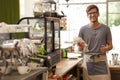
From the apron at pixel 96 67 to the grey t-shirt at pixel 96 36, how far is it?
0.12m

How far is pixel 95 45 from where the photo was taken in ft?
12.5

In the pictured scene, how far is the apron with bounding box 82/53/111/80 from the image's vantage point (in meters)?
3.86

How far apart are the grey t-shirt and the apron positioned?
0.12m

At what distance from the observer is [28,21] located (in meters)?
3.04

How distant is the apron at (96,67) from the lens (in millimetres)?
3855

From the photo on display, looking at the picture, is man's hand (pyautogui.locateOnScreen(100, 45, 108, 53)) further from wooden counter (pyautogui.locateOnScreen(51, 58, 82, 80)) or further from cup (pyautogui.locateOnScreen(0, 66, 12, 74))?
cup (pyautogui.locateOnScreen(0, 66, 12, 74))

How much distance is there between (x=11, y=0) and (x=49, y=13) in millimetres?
548

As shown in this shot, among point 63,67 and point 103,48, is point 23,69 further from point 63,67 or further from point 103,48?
point 103,48

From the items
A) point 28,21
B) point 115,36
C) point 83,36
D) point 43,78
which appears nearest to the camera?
point 43,78

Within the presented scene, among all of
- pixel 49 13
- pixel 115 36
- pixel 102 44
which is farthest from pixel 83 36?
pixel 115 36

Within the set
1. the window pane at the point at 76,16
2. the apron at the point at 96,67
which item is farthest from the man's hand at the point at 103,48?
the window pane at the point at 76,16

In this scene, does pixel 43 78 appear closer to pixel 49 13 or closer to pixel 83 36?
pixel 49 13

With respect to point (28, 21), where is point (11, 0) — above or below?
above

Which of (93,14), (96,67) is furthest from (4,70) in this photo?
(96,67)
